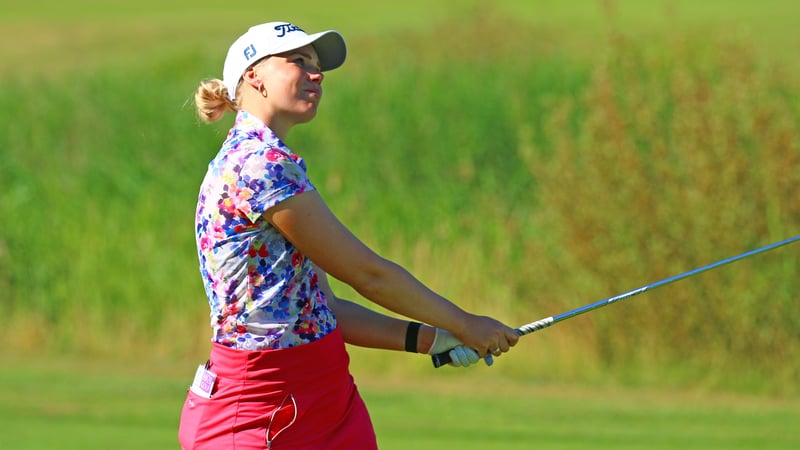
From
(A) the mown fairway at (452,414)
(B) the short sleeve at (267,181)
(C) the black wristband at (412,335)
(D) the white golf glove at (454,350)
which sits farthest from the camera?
(A) the mown fairway at (452,414)

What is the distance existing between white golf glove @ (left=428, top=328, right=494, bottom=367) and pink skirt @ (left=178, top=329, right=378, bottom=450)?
1.17 feet

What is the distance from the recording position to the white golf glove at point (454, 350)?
420 centimetres

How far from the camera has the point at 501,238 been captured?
14719 mm

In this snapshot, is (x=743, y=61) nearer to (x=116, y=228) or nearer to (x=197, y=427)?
(x=116, y=228)

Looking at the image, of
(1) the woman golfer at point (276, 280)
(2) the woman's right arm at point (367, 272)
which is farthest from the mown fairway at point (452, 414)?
(1) the woman golfer at point (276, 280)

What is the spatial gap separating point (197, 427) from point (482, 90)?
13.3 metres

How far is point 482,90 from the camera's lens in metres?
17.1

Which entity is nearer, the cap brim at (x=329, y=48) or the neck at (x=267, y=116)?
the neck at (x=267, y=116)

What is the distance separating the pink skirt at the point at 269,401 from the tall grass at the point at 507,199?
904 cm

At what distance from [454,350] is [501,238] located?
10507 millimetres

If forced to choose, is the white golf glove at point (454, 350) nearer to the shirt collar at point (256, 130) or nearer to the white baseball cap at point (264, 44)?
the shirt collar at point (256, 130)

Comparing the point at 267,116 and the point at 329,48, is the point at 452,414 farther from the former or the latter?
the point at 267,116

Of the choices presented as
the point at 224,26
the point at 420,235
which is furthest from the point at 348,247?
the point at 224,26

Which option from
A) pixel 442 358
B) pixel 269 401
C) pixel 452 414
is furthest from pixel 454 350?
pixel 452 414
